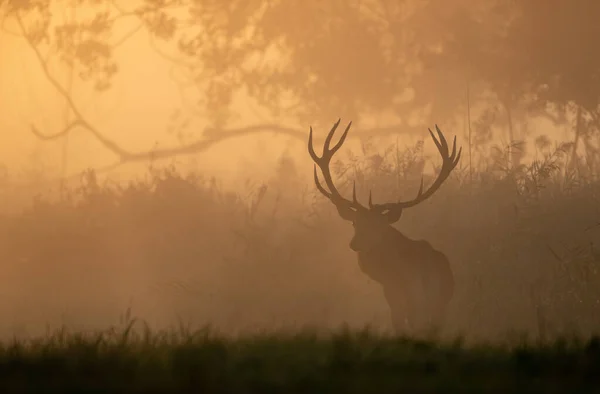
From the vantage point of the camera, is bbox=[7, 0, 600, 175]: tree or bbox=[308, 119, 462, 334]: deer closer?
bbox=[308, 119, 462, 334]: deer

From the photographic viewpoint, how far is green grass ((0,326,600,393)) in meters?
1.81

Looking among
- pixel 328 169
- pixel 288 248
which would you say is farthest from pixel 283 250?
pixel 328 169

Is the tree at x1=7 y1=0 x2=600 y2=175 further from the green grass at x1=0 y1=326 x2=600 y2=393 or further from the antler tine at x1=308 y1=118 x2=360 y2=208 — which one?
the green grass at x1=0 y1=326 x2=600 y2=393

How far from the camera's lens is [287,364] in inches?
81.0

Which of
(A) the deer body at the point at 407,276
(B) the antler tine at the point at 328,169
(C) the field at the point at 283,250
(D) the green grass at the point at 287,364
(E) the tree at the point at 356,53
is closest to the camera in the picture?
(D) the green grass at the point at 287,364

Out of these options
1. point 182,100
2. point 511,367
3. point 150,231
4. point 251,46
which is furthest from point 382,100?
point 511,367

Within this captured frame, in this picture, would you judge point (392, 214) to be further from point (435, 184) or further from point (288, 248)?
point (288, 248)

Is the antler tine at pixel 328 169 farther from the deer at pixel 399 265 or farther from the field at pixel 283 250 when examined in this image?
the field at pixel 283 250

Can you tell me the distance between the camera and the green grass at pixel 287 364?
1.81 metres

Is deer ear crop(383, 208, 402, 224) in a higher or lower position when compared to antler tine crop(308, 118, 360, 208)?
lower

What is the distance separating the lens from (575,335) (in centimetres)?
259

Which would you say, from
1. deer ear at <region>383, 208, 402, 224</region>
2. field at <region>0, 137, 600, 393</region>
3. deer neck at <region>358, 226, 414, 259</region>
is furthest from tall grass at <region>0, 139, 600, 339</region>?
deer ear at <region>383, 208, 402, 224</region>

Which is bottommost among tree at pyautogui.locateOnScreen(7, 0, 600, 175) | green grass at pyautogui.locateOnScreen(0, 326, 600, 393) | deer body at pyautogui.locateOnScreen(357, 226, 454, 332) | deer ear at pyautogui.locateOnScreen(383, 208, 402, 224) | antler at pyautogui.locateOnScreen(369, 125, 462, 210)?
green grass at pyautogui.locateOnScreen(0, 326, 600, 393)

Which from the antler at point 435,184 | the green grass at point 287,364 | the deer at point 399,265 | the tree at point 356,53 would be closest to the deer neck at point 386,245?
the deer at point 399,265
